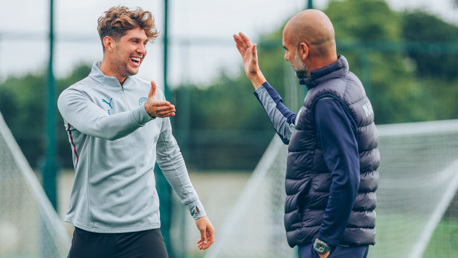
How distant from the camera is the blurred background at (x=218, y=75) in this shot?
8.80 meters

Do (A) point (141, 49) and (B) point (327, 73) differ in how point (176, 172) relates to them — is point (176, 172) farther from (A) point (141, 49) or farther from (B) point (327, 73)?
(B) point (327, 73)

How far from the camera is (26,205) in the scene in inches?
252

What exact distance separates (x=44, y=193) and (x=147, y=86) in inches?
133

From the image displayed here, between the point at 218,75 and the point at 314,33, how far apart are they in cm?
1083

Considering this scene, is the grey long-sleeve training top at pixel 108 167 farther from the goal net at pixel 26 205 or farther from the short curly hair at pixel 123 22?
the goal net at pixel 26 205

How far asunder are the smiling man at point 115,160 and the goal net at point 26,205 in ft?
9.82

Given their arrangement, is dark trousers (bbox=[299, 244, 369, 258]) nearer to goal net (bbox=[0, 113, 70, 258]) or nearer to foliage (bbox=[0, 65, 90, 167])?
goal net (bbox=[0, 113, 70, 258])

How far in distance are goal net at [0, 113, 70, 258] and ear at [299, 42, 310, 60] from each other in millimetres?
3635

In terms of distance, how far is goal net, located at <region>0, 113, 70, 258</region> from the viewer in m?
5.88

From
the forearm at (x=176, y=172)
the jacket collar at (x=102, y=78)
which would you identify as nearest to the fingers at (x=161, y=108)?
the jacket collar at (x=102, y=78)

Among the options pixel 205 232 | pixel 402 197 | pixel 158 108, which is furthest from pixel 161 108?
pixel 402 197

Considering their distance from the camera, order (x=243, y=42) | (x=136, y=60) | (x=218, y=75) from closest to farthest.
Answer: (x=136, y=60) < (x=243, y=42) < (x=218, y=75)

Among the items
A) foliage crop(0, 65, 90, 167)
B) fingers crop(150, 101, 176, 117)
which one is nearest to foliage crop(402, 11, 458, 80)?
foliage crop(0, 65, 90, 167)

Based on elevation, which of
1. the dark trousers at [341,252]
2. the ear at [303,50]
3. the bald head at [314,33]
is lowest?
the dark trousers at [341,252]
